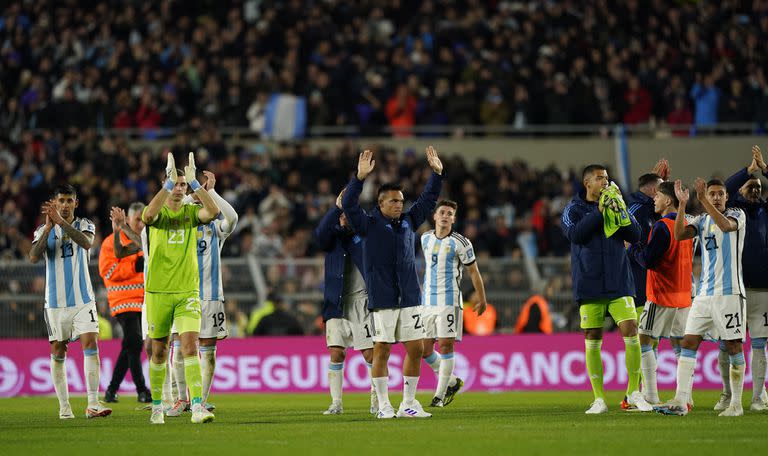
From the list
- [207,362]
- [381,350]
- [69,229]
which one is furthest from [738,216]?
[69,229]

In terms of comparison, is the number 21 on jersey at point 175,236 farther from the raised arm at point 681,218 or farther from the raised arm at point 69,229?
the raised arm at point 681,218

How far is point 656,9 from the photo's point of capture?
31766mm

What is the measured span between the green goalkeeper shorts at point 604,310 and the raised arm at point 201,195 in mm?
4321

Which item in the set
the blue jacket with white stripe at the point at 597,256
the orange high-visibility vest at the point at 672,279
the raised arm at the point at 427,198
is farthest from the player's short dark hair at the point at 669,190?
the raised arm at the point at 427,198

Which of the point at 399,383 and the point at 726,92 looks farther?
the point at 726,92

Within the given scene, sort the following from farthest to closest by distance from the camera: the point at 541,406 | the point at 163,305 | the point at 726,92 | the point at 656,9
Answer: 1. the point at 656,9
2. the point at 726,92
3. the point at 541,406
4. the point at 163,305

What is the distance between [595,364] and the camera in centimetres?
1389

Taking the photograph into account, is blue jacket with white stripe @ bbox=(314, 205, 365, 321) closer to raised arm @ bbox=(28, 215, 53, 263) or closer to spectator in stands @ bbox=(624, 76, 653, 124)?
raised arm @ bbox=(28, 215, 53, 263)

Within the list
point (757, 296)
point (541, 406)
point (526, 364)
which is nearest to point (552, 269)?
point (526, 364)

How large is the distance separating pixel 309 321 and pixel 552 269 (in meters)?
4.57

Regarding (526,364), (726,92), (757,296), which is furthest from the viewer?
(726,92)

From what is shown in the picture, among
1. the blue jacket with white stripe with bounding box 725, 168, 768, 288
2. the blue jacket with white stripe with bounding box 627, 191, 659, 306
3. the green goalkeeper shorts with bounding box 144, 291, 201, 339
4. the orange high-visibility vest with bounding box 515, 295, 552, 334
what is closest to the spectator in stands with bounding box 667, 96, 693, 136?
the orange high-visibility vest with bounding box 515, 295, 552, 334

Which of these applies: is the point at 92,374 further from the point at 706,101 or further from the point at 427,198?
the point at 706,101

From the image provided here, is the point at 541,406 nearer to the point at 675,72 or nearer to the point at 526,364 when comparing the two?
the point at 526,364
